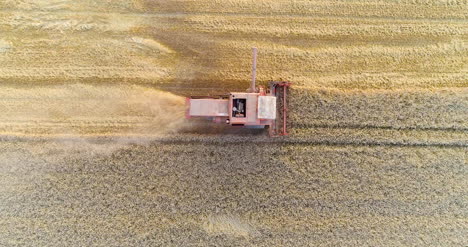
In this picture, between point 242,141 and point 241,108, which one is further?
point 242,141

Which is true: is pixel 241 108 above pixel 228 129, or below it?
above

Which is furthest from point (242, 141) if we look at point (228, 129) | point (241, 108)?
point (241, 108)

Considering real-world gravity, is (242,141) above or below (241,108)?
below

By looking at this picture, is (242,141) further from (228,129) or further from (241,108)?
(241,108)

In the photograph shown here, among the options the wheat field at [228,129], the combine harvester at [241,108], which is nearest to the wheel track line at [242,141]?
the wheat field at [228,129]

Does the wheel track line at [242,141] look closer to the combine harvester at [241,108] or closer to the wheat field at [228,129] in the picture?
the wheat field at [228,129]

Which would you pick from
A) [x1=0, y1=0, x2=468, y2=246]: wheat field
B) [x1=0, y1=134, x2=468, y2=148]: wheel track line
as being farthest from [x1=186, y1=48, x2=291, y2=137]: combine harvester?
[x1=0, y1=0, x2=468, y2=246]: wheat field

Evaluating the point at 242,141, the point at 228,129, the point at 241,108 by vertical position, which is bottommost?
the point at 242,141

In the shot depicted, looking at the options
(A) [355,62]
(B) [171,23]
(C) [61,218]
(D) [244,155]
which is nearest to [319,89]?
(A) [355,62]
